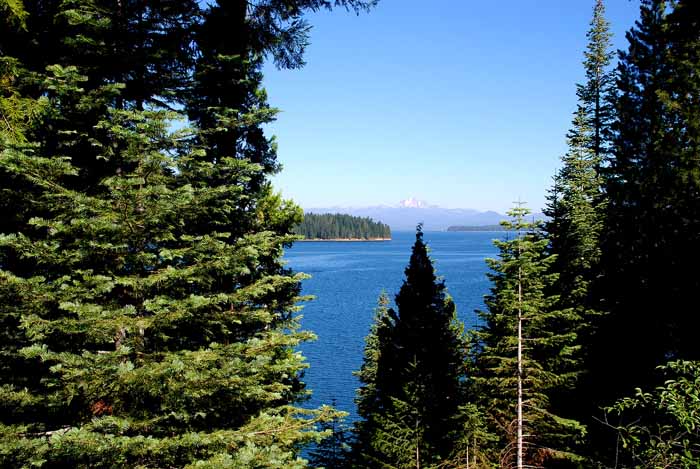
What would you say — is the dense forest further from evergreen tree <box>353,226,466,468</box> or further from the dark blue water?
the dark blue water

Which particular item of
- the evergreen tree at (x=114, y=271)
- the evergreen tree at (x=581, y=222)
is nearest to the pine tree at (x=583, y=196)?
the evergreen tree at (x=581, y=222)

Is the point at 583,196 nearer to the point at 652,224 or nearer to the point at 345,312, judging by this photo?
the point at 652,224

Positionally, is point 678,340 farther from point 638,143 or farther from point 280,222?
point 280,222

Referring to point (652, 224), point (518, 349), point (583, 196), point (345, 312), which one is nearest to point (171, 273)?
point (518, 349)

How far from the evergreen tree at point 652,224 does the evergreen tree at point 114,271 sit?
418 inches

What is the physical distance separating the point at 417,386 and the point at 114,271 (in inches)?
368

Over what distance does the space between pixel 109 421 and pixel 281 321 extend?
4.67 meters

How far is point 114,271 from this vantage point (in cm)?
576

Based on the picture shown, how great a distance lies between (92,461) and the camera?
507 cm

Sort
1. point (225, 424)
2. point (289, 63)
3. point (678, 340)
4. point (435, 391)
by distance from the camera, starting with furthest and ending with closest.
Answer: point (435, 391) → point (678, 340) → point (289, 63) → point (225, 424)

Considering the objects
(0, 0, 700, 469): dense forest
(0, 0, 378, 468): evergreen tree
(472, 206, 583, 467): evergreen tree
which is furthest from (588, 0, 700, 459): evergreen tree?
(0, 0, 378, 468): evergreen tree

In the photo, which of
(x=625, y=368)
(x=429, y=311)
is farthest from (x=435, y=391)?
(x=625, y=368)

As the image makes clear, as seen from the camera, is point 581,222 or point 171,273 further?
point 581,222

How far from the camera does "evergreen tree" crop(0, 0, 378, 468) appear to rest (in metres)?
5.10
